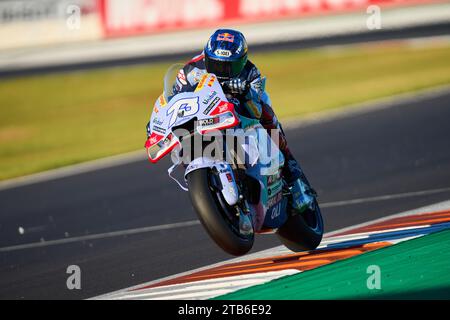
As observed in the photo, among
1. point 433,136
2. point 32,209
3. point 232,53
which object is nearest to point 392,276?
point 232,53

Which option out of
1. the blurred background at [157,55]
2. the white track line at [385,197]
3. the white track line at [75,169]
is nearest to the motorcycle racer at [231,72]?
the white track line at [385,197]

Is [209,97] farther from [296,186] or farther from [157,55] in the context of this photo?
[157,55]

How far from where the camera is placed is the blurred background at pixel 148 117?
29.0 ft

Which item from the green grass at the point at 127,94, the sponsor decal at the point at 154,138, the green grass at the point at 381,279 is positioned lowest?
the green grass at the point at 127,94

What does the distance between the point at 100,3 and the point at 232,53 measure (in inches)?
776

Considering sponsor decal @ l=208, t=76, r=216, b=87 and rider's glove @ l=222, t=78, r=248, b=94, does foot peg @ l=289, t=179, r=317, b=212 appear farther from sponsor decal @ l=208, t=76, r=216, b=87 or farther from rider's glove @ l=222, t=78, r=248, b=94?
sponsor decal @ l=208, t=76, r=216, b=87

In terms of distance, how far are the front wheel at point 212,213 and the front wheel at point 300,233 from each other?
3.70 feet

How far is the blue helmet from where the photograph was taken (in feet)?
22.2

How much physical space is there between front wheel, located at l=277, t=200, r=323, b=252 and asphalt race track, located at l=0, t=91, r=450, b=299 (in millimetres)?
590

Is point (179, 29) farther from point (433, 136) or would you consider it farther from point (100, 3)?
point (433, 136)

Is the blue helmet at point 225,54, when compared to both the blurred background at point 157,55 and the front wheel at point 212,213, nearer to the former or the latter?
the front wheel at point 212,213

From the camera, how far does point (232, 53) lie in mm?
6777

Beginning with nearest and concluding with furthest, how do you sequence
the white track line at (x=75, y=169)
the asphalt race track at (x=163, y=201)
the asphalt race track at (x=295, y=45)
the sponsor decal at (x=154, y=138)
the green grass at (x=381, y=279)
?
→ the green grass at (x=381, y=279) → the sponsor decal at (x=154, y=138) → the asphalt race track at (x=163, y=201) → the white track line at (x=75, y=169) → the asphalt race track at (x=295, y=45)
